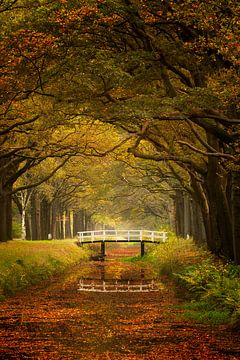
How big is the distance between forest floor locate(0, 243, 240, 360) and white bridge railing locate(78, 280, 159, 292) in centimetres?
301

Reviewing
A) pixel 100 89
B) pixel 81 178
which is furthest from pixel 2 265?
pixel 81 178

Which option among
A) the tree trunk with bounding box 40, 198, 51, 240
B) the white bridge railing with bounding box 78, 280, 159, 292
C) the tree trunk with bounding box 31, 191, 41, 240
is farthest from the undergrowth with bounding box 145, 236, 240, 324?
the tree trunk with bounding box 40, 198, 51, 240

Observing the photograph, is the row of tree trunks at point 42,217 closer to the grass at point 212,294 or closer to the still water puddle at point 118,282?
the still water puddle at point 118,282

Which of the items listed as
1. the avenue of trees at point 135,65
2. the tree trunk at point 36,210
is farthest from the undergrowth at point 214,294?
the tree trunk at point 36,210

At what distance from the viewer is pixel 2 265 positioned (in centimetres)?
2566

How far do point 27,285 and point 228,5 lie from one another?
16.4 m

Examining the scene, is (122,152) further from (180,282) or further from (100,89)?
(100,89)

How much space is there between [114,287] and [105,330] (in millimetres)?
13184

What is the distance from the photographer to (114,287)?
94.9 ft

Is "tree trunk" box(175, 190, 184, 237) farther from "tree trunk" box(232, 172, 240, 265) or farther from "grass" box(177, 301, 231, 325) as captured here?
"grass" box(177, 301, 231, 325)

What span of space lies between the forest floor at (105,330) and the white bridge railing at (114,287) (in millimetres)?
3013

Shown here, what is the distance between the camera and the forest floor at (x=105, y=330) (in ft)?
42.2

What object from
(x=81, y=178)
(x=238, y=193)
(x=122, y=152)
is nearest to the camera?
(x=238, y=193)

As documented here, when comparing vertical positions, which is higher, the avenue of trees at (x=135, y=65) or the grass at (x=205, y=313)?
the avenue of trees at (x=135, y=65)
